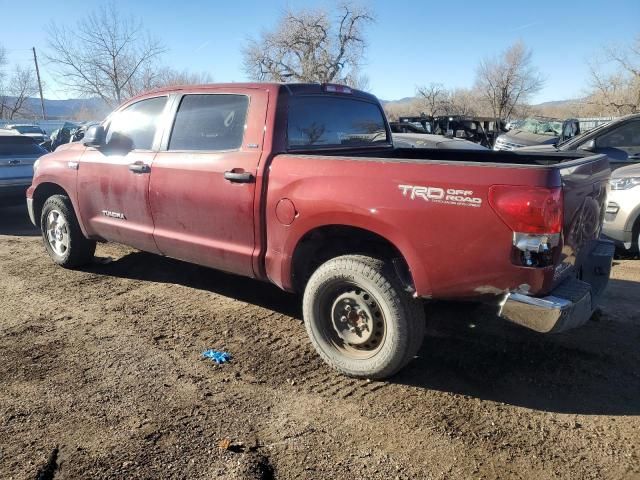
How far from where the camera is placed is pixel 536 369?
3.44m

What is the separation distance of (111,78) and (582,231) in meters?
32.5

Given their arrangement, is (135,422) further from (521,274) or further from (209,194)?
(521,274)

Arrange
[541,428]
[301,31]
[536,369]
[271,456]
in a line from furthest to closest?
[301,31]
[536,369]
[541,428]
[271,456]

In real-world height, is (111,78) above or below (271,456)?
above

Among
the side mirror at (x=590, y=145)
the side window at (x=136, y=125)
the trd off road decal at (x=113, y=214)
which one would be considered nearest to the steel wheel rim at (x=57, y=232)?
the trd off road decal at (x=113, y=214)

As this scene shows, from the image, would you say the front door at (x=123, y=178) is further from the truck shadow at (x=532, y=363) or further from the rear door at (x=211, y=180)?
the truck shadow at (x=532, y=363)

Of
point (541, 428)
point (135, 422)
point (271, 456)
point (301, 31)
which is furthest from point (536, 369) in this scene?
point (301, 31)

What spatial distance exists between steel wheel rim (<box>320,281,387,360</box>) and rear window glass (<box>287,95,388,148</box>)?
1.15 meters

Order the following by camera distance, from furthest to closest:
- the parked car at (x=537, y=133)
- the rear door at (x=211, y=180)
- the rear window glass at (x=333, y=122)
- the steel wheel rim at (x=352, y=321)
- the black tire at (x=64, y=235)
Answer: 1. the parked car at (x=537, y=133)
2. the black tire at (x=64, y=235)
3. the rear window glass at (x=333, y=122)
4. the rear door at (x=211, y=180)
5. the steel wheel rim at (x=352, y=321)

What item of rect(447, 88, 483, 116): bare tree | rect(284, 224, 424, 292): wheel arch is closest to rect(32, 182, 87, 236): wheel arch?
rect(284, 224, 424, 292): wheel arch

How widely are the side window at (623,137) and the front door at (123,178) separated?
6.15 metres

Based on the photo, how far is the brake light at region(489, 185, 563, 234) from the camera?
8.41ft

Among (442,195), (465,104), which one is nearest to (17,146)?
(442,195)

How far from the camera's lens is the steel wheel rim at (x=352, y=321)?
325 centimetres
